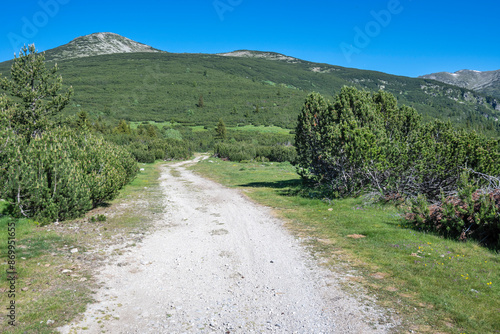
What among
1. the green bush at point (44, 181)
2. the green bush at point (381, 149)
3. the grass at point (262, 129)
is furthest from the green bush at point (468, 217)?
the grass at point (262, 129)

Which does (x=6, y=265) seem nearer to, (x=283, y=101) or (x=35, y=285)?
(x=35, y=285)

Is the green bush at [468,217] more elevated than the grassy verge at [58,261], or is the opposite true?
the green bush at [468,217]

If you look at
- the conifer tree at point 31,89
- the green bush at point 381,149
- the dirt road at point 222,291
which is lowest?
the dirt road at point 222,291

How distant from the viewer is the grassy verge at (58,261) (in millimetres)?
5133

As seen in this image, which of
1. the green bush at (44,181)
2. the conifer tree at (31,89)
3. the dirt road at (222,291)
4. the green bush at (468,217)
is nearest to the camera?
the dirt road at (222,291)

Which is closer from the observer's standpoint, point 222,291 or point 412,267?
point 222,291

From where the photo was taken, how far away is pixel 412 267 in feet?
23.8

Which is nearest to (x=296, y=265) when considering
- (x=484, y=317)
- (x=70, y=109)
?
(x=484, y=317)

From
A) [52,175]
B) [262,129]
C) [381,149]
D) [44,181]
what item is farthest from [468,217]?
[262,129]

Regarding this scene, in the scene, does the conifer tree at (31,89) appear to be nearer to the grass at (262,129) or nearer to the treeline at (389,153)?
the treeline at (389,153)

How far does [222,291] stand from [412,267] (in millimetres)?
4735

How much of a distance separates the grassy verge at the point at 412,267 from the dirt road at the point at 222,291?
70 centimetres

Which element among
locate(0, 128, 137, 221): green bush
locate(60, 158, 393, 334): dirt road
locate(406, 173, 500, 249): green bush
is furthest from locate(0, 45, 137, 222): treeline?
locate(406, 173, 500, 249): green bush

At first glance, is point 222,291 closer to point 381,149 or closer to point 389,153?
point 381,149
